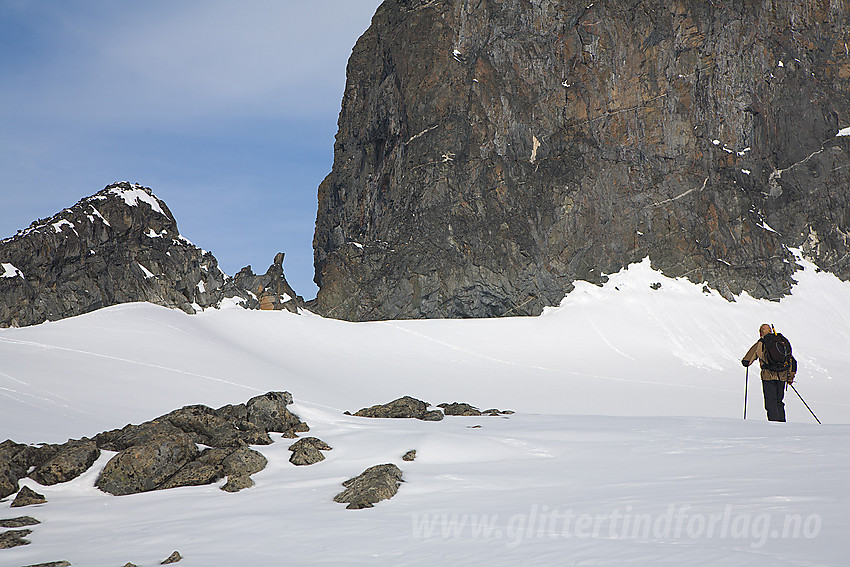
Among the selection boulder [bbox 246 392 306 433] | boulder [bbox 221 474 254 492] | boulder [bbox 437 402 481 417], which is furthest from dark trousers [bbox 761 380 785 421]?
boulder [bbox 221 474 254 492]

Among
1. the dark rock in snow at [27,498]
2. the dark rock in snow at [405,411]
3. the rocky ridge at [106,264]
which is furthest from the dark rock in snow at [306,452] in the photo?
the rocky ridge at [106,264]

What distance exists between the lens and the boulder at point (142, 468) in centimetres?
748

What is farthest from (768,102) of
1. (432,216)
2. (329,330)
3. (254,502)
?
(254,502)

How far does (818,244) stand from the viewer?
42000 millimetres

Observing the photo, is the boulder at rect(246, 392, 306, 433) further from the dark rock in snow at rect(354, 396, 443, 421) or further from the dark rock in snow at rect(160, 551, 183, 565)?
the dark rock in snow at rect(160, 551, 183, 565)

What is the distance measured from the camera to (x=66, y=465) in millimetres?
7680

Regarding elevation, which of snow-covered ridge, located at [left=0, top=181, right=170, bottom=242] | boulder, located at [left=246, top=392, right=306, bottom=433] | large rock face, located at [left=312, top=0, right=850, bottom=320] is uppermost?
large rock face, located at [left=312, top=0, right=850, bottom=320]

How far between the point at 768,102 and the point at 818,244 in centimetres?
965

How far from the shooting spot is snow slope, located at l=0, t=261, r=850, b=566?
462 centimetres

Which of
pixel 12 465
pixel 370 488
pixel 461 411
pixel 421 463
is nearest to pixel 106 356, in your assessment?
pixel 12 465

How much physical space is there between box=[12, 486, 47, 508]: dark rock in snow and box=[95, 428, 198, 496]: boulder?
0.63 m

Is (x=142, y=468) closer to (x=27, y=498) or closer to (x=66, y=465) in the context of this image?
(x=66, y=465)

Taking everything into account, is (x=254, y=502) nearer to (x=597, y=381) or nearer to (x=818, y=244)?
(x=597, y=381)

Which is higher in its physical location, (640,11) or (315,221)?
(640,11)
